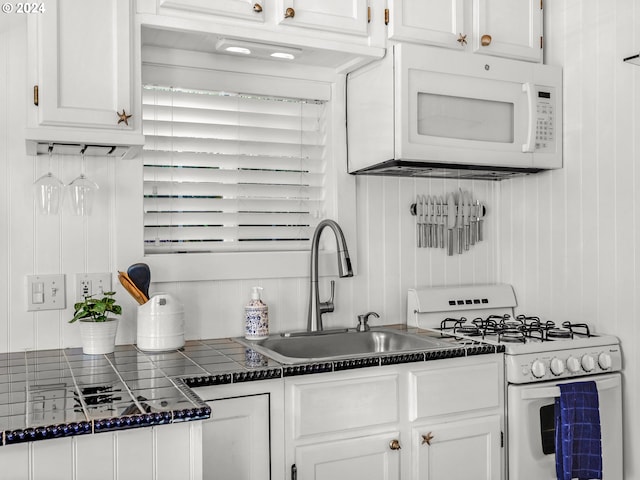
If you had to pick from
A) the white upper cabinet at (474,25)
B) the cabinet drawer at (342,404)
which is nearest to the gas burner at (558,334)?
the cabinet drawer at (342,404)

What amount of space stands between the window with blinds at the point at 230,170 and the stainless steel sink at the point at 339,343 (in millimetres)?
390

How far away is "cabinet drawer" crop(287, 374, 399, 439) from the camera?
77.4 inches

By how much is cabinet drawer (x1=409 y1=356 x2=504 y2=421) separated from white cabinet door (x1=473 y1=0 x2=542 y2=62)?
4.10ft

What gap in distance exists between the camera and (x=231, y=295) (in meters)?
2.52

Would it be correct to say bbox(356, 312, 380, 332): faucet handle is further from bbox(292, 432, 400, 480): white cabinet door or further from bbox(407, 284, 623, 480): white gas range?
bbox(292, 432, 400, 480): white cabinet door

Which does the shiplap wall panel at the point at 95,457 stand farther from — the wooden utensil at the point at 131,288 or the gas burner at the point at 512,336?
the gas burner at the point at 512,336

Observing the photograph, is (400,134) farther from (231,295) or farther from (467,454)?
(467,454)

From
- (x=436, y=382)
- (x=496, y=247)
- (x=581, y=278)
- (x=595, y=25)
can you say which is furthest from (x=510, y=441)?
(x=595, y=25)

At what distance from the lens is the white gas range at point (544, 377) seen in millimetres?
2299

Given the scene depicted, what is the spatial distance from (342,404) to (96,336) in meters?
0.83

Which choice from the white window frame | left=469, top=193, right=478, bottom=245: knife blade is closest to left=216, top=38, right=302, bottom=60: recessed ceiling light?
the white window frame

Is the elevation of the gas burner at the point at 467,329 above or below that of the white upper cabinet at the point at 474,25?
below

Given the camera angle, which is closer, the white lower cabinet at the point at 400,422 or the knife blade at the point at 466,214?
the white lower cabinet at the point at 400,422

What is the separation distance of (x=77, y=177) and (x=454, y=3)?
157 cm
